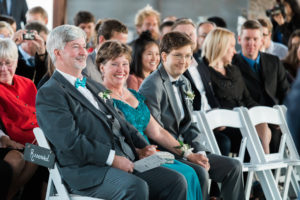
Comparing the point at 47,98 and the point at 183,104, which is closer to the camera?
the point at 47,98

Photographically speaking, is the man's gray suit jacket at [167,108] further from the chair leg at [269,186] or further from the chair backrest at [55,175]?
the chair backrest at [55,175]

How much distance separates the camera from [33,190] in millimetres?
3879

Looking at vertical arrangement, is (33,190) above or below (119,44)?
below

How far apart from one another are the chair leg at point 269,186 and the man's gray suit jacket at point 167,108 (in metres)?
0.63

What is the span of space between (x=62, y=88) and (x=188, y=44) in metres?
1.32

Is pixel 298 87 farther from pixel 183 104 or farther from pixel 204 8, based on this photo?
pixel 204 8

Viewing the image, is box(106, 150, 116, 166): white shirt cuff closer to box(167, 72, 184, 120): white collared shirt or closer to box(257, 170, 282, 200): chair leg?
box(167, 72, 184, 120): white collared shirt

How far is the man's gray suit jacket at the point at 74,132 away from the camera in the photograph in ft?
9.80

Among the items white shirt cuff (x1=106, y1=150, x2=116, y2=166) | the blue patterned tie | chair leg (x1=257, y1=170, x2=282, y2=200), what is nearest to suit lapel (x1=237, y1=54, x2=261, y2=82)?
chair leg (x1=257, y1=170, x2=282, y2=200)

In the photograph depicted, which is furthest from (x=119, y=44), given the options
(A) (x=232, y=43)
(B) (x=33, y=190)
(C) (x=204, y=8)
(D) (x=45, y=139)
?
(C) (x=204, y=8)

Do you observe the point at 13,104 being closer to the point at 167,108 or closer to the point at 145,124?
the point at 145,124

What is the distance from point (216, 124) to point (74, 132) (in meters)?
1.59

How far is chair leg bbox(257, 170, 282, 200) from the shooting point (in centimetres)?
410

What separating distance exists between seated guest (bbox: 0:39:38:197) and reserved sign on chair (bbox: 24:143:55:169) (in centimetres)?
66
